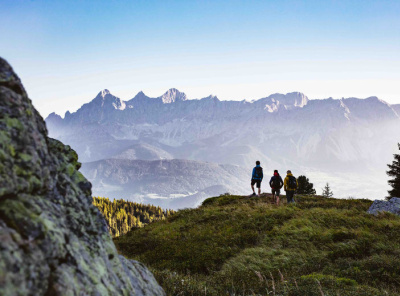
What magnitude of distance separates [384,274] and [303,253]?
352cm

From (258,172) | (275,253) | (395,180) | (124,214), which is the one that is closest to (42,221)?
(275,253)

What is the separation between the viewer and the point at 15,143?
11.5ft

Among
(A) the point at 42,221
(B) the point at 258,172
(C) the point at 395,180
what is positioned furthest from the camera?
(C) the point at 395,180

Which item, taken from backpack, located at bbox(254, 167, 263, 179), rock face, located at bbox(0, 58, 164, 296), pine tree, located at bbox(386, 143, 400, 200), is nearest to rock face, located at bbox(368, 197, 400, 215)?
backpack, located at bbox(254, 167, 263, 179)

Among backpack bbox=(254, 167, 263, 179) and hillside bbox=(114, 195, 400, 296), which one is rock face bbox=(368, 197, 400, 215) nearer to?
hillside bbox=(114, 195, 400, 296)

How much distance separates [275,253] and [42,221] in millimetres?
11469

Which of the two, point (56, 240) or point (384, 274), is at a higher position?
point (56, 240)

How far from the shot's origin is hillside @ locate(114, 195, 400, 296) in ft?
24.8

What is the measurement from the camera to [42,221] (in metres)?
3.33

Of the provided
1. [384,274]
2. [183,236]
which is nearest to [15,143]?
[384,274]

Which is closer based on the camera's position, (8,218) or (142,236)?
(8,218)

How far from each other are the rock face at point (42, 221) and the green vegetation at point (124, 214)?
86.8m

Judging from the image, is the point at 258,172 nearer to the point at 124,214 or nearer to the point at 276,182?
the point at 276,182

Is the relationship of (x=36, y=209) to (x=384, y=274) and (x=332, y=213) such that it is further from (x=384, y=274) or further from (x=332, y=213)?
(x=332, y=213)
